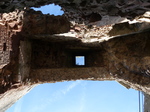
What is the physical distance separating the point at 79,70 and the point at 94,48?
1304mm

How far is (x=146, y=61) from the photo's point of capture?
495 cm

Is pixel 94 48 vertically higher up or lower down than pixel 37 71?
higher up

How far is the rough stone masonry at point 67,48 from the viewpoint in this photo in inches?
161

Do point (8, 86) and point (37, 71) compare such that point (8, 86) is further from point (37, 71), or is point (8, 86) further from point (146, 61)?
point (146, 61)

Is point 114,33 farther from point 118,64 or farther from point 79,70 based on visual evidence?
point 79,70

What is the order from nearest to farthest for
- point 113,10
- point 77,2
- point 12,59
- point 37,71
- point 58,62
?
point 77,2 < point 113,10 < point 12,59 < point 37,71 < point 58,62

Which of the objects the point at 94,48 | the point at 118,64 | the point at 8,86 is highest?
the point at 94,48

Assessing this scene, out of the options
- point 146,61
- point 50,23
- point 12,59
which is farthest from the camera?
point 146,61

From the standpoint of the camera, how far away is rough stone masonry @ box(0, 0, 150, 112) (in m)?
4.09

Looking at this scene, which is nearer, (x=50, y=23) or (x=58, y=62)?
(x=50, y=23)

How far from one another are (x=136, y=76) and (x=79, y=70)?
183cm

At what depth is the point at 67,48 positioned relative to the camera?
21.0 feet

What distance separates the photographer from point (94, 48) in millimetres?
6566

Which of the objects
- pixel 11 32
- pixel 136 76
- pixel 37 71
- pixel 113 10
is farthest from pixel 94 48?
pixel 113 10
